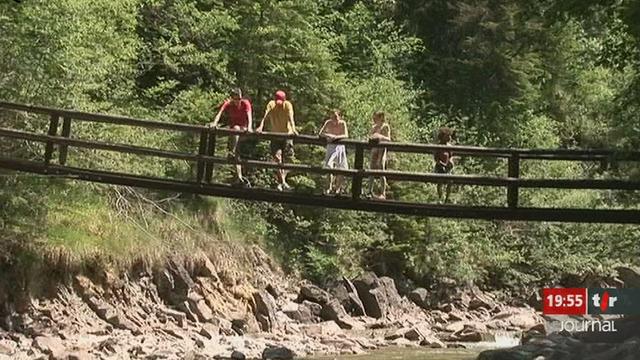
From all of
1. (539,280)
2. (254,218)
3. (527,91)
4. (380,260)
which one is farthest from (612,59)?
(527,91)

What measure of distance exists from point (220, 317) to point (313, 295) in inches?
144

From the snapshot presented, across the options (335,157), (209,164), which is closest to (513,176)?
(335,157)

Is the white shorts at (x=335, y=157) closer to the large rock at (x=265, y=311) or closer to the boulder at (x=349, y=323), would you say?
the large rock at (x=265, y=311)

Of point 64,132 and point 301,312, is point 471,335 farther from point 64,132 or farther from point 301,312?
point 64,132

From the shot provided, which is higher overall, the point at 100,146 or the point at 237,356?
the point at 100,146

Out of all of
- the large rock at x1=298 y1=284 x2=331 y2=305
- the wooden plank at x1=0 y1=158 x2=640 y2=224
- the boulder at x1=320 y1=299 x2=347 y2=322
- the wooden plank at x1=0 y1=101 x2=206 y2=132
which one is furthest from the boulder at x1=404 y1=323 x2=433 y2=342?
the wooden plank at x1=0 y1=101 x2=206 y2=132

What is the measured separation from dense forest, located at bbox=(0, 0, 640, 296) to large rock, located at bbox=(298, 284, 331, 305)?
1155mm

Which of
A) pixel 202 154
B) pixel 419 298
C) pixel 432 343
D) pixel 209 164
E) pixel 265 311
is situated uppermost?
pixel 202 154

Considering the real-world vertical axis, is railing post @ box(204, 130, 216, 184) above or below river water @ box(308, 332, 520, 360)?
above

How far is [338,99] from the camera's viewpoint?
Answer: 24703 millimetres

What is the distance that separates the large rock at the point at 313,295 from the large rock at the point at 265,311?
157cm

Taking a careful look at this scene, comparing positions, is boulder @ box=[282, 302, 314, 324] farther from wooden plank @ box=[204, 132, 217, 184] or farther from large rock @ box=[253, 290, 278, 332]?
wooden plank @ box=[204, 132, 217, 184]

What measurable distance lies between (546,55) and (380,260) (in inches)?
606

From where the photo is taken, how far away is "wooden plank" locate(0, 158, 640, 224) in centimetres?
1227
